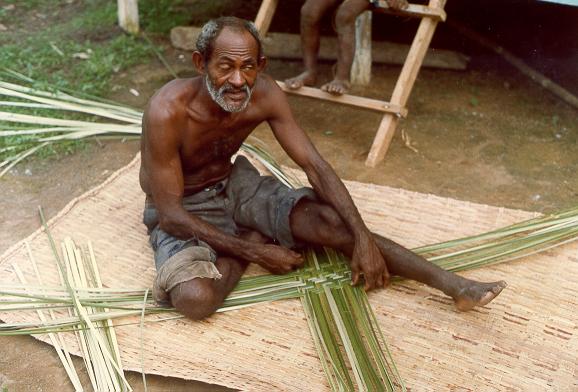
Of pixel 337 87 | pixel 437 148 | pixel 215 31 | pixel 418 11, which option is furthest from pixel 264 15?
pixel 215 31

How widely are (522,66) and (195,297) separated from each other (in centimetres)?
348

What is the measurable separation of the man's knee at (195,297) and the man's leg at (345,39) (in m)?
1.74

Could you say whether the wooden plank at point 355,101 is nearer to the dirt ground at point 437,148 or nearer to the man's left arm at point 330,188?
the dirt ground at point 437,148

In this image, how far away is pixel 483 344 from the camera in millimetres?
2619

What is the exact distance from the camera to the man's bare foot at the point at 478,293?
8.52 ft

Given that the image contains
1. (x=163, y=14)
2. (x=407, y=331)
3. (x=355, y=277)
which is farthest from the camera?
(x=163, y=14)

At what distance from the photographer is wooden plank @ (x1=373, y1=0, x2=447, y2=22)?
3.90m

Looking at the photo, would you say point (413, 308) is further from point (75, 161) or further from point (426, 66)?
point (426, 66)

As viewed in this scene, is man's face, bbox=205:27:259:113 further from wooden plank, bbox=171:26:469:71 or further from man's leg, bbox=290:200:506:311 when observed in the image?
wooden plank, bbox=171:26:469:71

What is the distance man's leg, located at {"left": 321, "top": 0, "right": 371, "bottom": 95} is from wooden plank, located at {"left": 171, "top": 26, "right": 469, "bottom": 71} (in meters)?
1.06

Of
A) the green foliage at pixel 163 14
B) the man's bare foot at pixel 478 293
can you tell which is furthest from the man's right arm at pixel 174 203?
the green foliage at pixel 163 14

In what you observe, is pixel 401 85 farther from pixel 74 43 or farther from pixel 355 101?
pixel 74 43

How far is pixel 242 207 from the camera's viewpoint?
10.1ft

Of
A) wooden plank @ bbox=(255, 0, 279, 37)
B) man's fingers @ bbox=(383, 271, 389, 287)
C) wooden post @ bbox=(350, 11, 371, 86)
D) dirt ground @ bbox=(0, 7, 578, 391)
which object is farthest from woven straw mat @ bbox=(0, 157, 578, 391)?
wooden post @ bbox=(350, 11, 371, 86)
